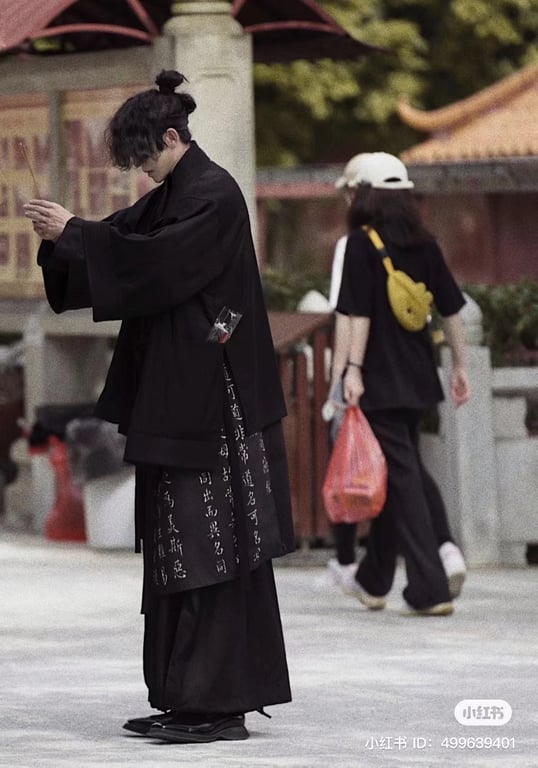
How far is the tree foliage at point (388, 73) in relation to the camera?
98.9ft

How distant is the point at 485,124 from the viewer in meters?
22.5

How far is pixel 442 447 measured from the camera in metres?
10.7

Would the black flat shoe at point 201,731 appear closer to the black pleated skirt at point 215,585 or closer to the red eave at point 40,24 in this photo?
the black pleated skirt at point 215,585

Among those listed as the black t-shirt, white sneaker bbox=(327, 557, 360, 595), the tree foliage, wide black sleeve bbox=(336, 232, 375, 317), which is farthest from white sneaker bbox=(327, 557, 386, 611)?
the tree foliage

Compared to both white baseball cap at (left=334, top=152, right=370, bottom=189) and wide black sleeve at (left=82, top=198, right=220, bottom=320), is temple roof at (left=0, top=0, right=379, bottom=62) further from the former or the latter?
wide black sleeve at (left=82, top=198, right=220, bottom=320)

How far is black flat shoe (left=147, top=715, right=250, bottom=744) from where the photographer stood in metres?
6.47

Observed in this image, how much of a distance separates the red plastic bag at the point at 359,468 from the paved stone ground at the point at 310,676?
431 mm

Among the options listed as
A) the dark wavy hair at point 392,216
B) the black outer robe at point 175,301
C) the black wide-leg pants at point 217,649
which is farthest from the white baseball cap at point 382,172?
the black wide-leg pants at point 217,649

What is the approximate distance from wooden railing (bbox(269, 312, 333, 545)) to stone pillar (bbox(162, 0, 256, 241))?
Result: 0.88 m

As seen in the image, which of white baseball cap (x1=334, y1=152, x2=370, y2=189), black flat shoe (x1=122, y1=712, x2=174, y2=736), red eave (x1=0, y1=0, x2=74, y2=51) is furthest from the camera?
red eave (x1=0, y1=0, x2=74, y2=51)

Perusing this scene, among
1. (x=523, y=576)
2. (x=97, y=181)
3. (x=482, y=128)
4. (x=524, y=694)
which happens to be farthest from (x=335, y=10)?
(x=524, y=694)

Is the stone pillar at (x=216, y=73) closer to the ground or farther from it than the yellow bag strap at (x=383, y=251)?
farther from it

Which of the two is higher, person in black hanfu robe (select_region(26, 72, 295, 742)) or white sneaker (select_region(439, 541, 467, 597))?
person in black hanfu robe (select_region(26, 72, 295, 742))

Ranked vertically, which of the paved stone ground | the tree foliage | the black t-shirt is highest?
the tree foliage
